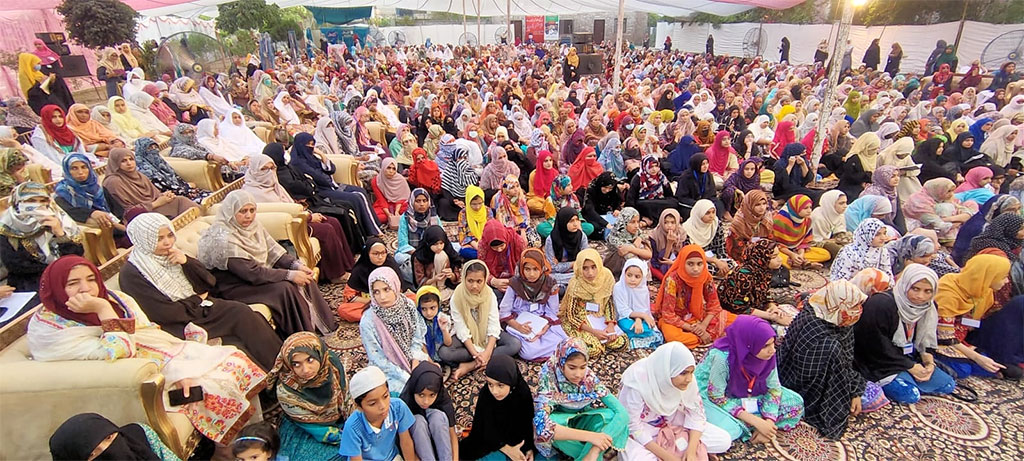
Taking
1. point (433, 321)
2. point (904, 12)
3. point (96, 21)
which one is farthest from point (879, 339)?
point (904, 12)

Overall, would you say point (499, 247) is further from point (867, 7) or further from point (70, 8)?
point (867, 7)

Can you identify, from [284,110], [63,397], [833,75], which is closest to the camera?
[63,397]

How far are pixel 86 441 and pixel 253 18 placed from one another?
841 inches

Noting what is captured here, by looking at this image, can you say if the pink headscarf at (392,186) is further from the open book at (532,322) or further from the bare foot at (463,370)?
the bare foot at (463,370)

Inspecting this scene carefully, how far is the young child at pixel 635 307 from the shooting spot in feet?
10.5

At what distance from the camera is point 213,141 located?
5496 mm

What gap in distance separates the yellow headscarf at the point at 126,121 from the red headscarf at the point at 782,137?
8384 millimetres

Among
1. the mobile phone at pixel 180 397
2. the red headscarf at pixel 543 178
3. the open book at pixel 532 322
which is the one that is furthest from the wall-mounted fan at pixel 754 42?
the mobile phone at pixel 180 397

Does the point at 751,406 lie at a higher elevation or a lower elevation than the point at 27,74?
lower

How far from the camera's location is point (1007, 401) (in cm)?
270

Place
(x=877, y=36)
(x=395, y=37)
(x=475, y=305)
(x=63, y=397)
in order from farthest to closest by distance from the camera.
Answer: (x=395, y=37) < (x=877, y=36) < (x=475, y=305) < (x=63, y=397)

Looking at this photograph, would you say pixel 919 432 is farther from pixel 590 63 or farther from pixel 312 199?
pixel 590 63

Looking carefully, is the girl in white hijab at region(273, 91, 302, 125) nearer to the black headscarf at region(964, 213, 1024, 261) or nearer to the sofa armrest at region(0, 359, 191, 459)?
the sofa armrest at region(0, 359, 191, 459)

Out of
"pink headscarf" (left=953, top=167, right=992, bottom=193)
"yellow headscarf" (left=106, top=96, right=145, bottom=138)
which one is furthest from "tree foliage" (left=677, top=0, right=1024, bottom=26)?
"yellow headscarf" (left=106, top=96, right=145, bottom=138)
